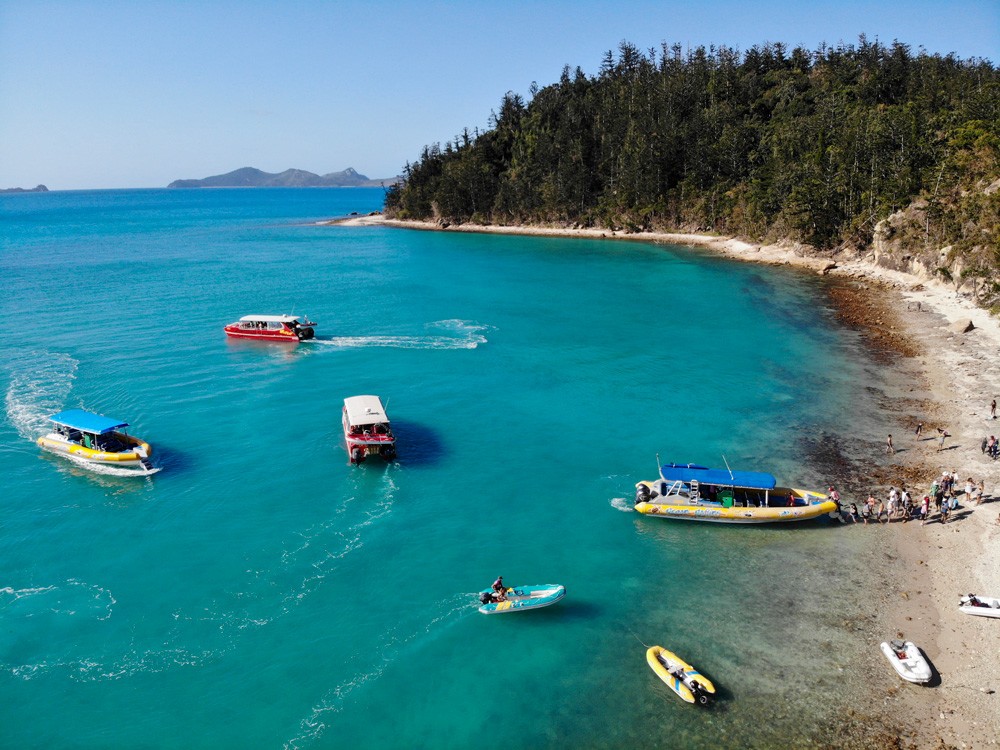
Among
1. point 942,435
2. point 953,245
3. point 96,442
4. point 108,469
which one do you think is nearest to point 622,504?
point 942,435

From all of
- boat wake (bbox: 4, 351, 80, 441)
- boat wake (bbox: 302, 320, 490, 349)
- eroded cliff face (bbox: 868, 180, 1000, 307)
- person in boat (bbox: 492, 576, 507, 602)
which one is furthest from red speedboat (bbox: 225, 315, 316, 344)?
eroded cliff face (bbox: 868, 180, 1000, 307)

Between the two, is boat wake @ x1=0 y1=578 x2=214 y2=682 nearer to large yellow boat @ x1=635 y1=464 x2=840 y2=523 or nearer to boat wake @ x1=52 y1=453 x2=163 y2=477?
boat wake @ x1=52 y1=453 x2=163 y2=477

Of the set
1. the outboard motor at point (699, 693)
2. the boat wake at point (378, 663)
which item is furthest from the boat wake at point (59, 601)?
the outboard motor at point (699, 693)

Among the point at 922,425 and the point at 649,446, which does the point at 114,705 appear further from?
the point at 922,425

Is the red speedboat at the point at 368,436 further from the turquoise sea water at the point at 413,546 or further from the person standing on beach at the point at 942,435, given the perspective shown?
the person standing on beach at the point at 942,435

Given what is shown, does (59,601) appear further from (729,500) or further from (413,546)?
(729,500)

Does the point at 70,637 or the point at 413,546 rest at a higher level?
the point at 413,546

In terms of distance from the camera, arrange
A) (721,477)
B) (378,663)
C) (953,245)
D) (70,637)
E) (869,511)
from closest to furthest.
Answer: (378,663) → (70,637) → (869,511) → (721,477) → (953,245)
